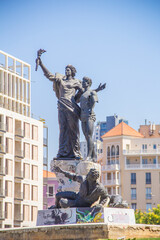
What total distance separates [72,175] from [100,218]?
7.05ft

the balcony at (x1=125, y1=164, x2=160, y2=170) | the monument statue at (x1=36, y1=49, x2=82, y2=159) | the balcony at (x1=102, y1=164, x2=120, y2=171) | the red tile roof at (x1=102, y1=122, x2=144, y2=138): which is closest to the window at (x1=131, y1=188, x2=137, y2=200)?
the balcony at (x1=125, y1=164, x2=160, y2=170)

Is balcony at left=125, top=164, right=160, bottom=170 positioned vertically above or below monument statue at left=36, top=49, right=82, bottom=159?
above

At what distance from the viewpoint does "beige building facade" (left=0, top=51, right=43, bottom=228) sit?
100312 millimetres

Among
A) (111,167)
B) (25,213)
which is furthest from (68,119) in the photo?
(111,167)

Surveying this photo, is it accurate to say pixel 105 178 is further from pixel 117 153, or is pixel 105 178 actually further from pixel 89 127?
pixel 89 127

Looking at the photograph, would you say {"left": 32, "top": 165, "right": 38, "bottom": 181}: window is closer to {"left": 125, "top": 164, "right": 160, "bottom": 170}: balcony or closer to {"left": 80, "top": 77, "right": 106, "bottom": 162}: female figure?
{"left": 125, "top": 164, "right": 160, "bottom": 170}: balcony

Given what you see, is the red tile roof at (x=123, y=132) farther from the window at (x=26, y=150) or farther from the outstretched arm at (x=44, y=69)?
the outstretched arm at (x=44, y=69)

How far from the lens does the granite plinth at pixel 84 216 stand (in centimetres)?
2225

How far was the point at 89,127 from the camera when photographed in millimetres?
25797

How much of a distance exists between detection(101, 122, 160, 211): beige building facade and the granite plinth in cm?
10714

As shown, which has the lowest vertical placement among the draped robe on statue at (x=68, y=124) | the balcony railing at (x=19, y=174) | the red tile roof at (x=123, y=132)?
the draped robe on statue at (x=68, y=124)

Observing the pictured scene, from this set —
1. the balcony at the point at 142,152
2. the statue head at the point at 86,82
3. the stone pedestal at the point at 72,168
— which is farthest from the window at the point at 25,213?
the statue head at the point at 86,82

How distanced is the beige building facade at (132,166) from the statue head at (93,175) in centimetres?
10785

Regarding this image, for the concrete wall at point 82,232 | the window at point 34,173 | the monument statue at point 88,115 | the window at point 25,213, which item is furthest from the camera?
the window at point 34,173
